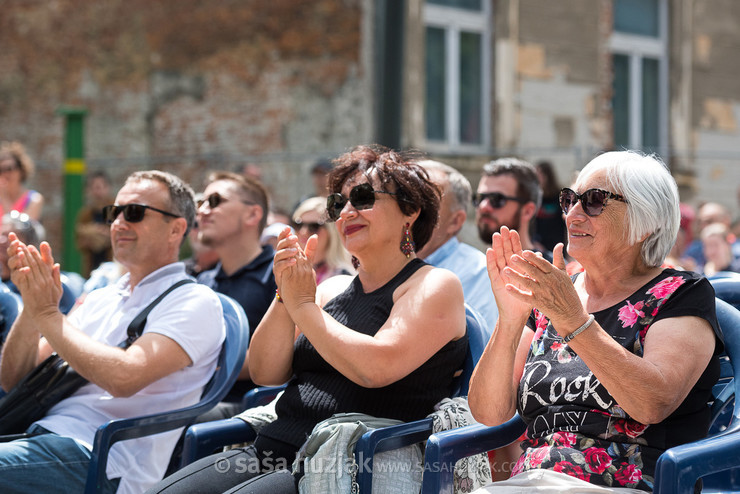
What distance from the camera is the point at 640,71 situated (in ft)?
46.5

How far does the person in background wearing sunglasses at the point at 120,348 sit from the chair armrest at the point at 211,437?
0.31m

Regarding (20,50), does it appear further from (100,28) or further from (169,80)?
(169,80)

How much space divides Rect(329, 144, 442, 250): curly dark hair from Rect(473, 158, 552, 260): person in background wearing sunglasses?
166 cm

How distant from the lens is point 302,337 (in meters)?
3.47

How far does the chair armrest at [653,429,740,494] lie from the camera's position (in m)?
2.45

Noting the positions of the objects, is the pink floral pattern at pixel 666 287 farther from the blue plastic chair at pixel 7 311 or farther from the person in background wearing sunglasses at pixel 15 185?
the person in background wearing sunglasses at pixel 15 185

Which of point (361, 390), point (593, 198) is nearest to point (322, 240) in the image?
point (361, 390)

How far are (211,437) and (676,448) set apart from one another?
1.73 meters

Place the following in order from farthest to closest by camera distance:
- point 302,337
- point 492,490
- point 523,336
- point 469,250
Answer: point 469,250
point 302,337
point 523,336
point 492,490

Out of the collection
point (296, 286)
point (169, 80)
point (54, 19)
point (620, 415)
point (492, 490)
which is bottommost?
point (492, 490)

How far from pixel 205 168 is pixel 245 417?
346 inches

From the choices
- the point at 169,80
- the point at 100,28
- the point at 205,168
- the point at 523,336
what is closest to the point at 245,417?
the point at 523,336

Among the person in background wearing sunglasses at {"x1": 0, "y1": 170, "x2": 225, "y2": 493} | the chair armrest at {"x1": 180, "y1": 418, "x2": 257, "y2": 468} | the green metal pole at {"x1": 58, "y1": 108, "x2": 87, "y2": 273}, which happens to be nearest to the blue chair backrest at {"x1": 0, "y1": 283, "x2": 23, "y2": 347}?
the person in background wearing sunglasses at {"x1": 0, "y1": 170, "x2": 225, "y2": 493}

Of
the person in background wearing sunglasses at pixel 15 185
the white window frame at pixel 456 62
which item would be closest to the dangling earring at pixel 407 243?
the person in background wearing sunglasses at pixel 15 185
